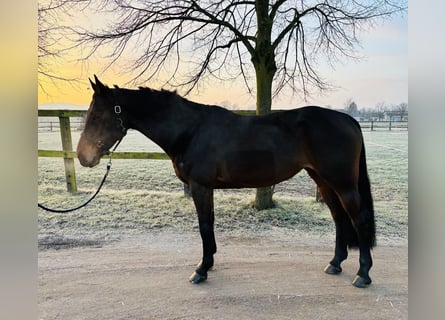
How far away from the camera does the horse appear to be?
1997 millimetres

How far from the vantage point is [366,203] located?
2.06 metres

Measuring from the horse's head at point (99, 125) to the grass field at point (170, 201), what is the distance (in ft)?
1.26

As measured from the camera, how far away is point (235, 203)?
102 inches

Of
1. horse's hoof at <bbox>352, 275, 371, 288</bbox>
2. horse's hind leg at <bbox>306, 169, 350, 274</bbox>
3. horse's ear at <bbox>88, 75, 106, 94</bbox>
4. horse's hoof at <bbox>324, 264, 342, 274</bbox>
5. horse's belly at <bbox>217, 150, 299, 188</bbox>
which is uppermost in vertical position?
horse's ear at <bbox>88, 75, 106, 94</bbox>

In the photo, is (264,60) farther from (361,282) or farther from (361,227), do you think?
(361,282)

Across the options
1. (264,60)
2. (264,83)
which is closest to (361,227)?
(264,83)

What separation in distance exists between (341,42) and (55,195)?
2168 mm

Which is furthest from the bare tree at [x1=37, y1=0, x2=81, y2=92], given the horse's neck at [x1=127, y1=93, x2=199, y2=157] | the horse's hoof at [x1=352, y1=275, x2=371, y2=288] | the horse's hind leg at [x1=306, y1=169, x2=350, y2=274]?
the horse's hoof at [x1=352, y1=275, x2=371, y2=288]

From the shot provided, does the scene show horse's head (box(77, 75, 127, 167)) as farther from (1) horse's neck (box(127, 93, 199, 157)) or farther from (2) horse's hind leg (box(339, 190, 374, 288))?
(2) horse's hind leg (box(339, 190, 374, 288))

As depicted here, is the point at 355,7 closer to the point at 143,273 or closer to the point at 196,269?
the point at 196,269

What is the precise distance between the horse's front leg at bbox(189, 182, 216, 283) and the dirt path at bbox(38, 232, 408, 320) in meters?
0.06

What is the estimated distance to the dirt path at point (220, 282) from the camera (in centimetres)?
181

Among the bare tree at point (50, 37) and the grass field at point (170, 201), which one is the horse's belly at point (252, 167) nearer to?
the grass field at point (170, 201)

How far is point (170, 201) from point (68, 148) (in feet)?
2.54
